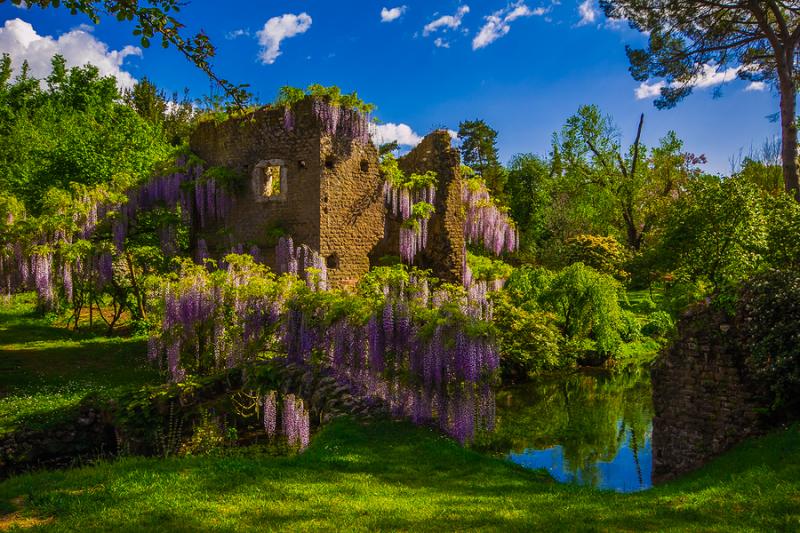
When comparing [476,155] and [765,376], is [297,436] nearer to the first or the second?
[765,376]

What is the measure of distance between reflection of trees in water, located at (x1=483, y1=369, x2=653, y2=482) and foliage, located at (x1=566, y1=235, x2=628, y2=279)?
7.50 m

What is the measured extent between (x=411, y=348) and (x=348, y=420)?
1552 millimetres

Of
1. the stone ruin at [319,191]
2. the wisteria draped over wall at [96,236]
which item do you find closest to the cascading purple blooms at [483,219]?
the stone ruin at [319,191]

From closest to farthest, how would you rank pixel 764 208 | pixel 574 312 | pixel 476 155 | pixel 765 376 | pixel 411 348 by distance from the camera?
1. pixel 765 376
2. pixel 411 348
3. pixel 764 208
4. pixel 574 312
5. pixel 476 155

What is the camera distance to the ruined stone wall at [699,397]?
25.1 feet

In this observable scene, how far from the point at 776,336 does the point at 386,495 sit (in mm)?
5329

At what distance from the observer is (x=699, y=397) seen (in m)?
8.06

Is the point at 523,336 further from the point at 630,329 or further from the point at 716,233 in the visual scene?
the point at 630,329

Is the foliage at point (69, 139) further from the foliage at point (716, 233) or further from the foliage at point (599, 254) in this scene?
the foliage at point (599, 254)

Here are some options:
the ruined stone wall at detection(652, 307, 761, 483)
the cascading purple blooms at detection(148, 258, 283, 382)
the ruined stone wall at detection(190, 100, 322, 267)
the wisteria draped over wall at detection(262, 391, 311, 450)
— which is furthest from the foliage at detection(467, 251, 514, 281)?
the wisteria draped over wall at detection(262, 391, 311, 450)

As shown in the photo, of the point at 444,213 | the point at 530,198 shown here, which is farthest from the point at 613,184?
the point at 444,213

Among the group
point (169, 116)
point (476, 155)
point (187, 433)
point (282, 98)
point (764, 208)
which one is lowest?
point (187, 433)

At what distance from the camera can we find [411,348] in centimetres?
854

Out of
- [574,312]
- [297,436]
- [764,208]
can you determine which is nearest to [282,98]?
[297,436]
